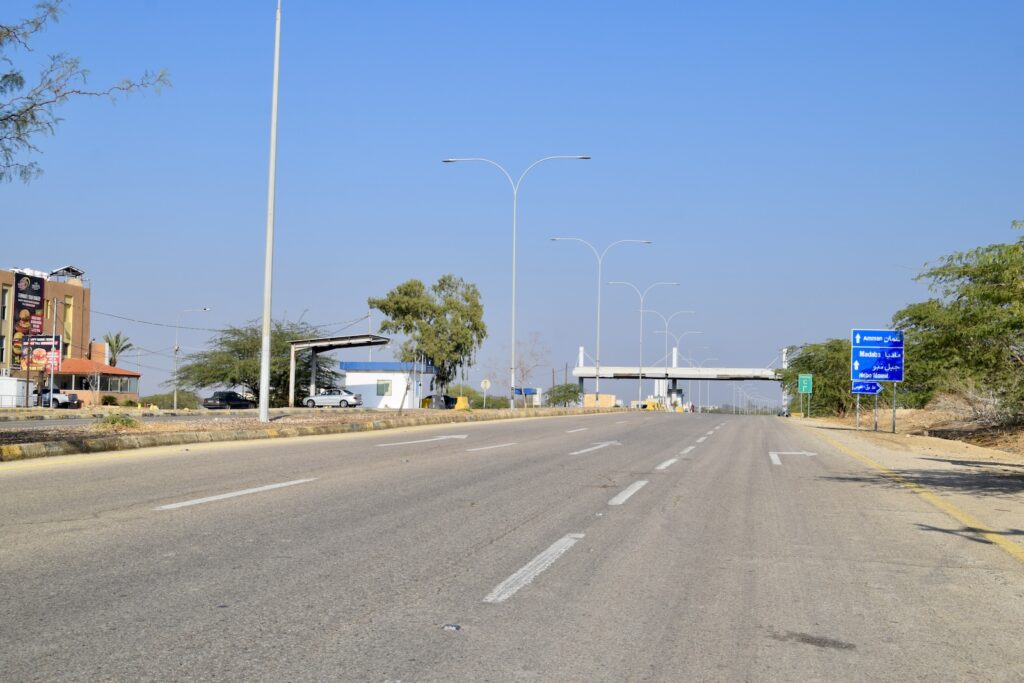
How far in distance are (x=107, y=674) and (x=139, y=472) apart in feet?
27.9

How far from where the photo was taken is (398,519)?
29.1 feet

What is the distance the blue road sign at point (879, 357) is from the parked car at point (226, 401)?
44595 millimetres

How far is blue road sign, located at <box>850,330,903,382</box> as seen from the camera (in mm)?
37406

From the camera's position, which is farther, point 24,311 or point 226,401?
point 24,311

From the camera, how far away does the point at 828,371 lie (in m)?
75.2

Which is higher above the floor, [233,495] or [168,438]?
[168,438]

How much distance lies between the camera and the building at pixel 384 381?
7656 cm

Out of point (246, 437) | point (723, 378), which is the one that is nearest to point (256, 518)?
point (246, 437)

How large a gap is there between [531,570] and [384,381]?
72.8 metres

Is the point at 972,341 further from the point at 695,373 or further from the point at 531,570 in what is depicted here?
the point at 695,373


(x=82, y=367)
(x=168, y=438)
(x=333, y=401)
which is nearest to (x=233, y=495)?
(x=168, y=438)

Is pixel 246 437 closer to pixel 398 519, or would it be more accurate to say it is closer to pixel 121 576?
pixel 398 519

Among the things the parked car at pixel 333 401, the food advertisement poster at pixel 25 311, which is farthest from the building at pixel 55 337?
the parked car at pixel 333 401

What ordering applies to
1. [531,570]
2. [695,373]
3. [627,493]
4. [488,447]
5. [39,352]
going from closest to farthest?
[531,570], [627,493], [488,447], [39,352], [695,373]
